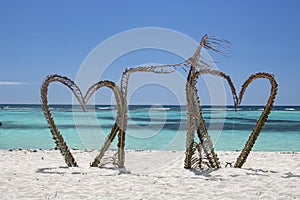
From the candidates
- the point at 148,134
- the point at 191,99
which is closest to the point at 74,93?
the point at 191,99

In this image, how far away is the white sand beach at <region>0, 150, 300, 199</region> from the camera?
17.6 feet

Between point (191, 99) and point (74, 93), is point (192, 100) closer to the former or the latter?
point (191, 99)

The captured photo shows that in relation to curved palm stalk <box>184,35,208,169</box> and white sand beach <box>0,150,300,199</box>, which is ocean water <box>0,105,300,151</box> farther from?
white sand beach <box>0,150,300,199</box>

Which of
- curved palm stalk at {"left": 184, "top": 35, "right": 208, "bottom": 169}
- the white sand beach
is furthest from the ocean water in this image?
the white sand beach

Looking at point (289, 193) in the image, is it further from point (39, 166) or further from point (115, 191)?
point (39, 166)

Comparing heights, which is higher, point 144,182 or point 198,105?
point 198,105

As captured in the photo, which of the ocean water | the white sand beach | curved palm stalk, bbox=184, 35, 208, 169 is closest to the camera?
the white sand beach

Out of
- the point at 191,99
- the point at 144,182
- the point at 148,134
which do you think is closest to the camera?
the point at 144,182

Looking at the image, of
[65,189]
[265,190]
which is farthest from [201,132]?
[65,189]

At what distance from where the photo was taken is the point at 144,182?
242 inches

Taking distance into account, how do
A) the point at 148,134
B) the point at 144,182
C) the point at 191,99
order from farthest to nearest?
the point at 148,134 < the point at 191,99 < the point at 144,182

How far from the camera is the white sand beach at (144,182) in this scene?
5355 mm

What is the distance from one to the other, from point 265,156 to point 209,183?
460 cm

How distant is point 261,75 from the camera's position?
7.39 m
